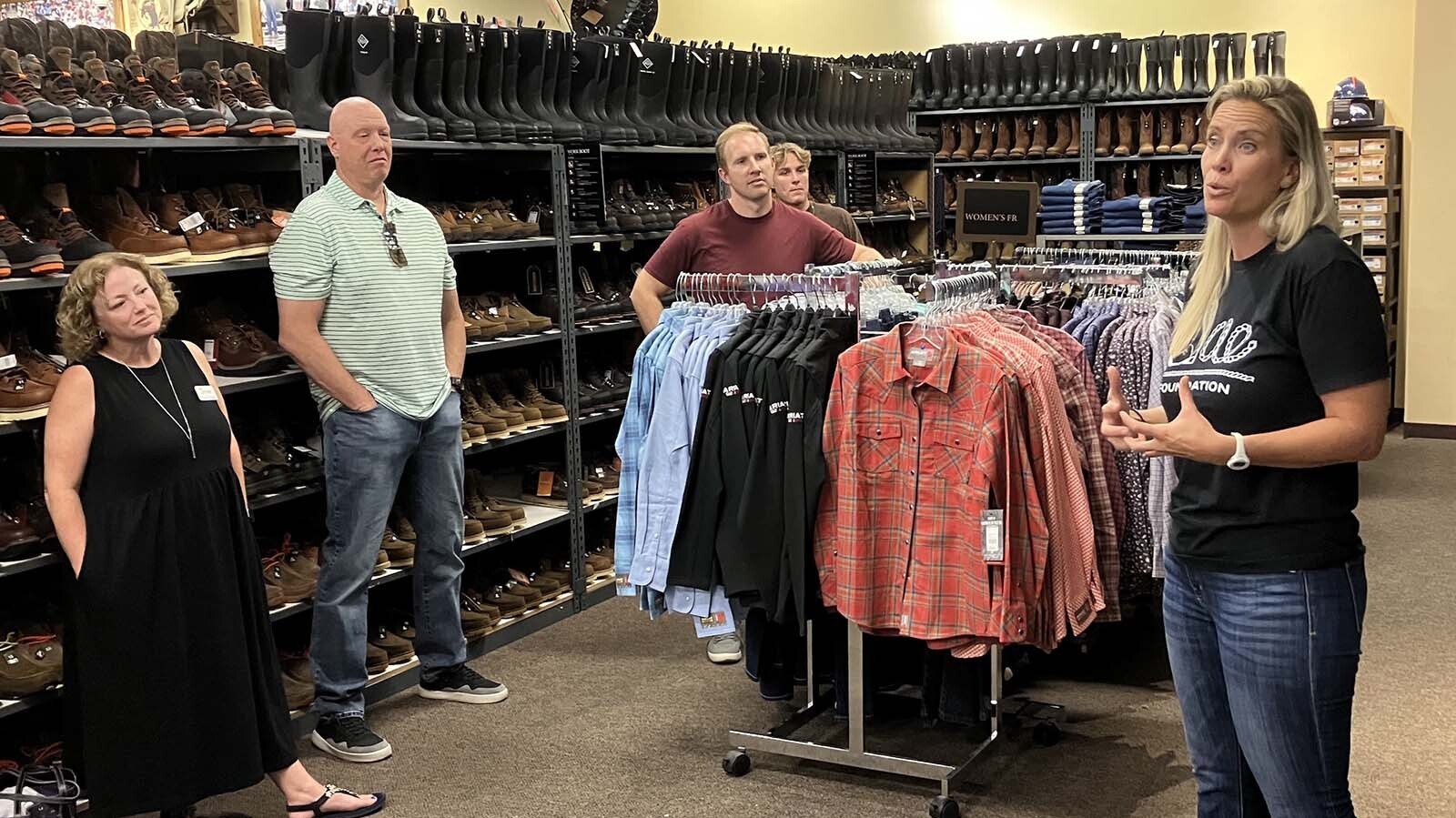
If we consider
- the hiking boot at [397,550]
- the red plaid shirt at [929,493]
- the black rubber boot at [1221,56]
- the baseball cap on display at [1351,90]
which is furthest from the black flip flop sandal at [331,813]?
the baseball cap on display at [1351,90]

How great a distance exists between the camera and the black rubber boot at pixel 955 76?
9.36 m

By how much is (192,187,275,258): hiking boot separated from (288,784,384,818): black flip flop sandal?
62.4 inches

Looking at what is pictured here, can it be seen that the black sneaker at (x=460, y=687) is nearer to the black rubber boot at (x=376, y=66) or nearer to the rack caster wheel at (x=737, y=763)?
the rack caster wheel at (x=737, y=763)

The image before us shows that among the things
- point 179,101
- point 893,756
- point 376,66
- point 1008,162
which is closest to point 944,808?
point 893,756

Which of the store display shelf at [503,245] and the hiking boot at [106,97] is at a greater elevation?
the hiking boot at [106,97]

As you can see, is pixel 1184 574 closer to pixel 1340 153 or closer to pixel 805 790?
pixel 805 790

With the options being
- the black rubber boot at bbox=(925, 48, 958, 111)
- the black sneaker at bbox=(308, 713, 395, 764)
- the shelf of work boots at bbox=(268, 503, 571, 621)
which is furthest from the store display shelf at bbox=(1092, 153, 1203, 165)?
the black sneaker at bbox=(308, 713, 395, 764)

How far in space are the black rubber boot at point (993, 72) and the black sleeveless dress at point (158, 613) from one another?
6.79m

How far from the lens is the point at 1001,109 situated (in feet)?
30.5

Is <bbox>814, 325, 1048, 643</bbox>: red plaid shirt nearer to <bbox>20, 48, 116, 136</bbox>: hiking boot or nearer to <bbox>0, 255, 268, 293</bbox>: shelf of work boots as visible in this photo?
<bbox>0, 255, 268, 293</bbox>: shelf of work boots

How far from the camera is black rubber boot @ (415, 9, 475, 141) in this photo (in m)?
5.03

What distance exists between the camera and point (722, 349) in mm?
3611

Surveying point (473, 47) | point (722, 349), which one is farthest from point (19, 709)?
point (473, 47)

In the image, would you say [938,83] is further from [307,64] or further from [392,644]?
[392,644]
